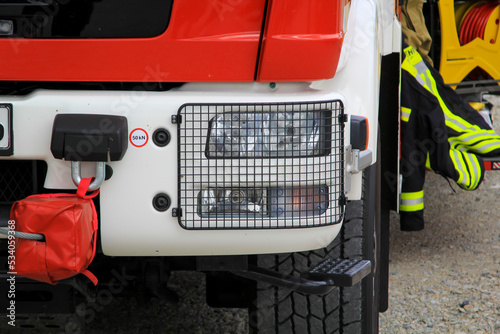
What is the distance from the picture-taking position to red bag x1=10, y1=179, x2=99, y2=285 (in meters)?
1.93

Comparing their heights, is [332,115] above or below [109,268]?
above

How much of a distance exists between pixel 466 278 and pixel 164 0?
9.15 feet

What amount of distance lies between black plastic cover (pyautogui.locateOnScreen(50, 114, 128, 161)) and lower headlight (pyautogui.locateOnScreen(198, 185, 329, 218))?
0.26 meters

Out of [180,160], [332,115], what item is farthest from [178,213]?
[332,115]

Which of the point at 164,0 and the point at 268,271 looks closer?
the point at 164,0

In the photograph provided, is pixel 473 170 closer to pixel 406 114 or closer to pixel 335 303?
pixel 406 114

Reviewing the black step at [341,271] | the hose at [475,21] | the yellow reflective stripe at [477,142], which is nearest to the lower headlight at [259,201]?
the black step at [341,271]

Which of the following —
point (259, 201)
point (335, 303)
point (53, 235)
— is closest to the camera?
point (53, 235)

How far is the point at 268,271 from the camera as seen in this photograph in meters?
2.30

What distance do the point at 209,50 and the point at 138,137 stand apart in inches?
11.8

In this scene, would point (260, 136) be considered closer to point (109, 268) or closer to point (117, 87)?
point (117, 87)

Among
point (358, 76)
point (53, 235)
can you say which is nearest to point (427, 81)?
point (358, 76)

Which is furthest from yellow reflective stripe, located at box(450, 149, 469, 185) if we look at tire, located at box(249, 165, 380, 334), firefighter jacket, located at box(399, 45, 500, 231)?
tire, located at box(249, 165, 380, 334)

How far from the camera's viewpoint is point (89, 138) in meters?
1.98
